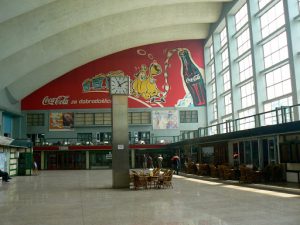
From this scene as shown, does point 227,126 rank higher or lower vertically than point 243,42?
lower

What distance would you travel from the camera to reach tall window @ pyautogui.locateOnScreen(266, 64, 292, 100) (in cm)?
2538

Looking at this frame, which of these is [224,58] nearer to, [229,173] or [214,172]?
[214,172]

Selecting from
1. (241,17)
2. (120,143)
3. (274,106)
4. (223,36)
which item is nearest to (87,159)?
(223,36)

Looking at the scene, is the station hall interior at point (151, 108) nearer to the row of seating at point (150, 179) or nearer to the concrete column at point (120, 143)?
the concrete column at point (120, 143)

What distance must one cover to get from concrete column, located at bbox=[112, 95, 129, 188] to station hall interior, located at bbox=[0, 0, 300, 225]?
5 centimetres

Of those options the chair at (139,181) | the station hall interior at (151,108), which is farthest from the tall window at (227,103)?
the chair at (139,181)

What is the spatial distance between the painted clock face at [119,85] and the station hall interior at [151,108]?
0.05 m

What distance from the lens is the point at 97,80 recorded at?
151 feet

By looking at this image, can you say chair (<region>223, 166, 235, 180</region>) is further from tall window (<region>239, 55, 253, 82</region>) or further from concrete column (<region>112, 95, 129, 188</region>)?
tall window (<region>239, 55, 253, 82</region>)

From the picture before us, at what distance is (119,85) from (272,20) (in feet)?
53.8

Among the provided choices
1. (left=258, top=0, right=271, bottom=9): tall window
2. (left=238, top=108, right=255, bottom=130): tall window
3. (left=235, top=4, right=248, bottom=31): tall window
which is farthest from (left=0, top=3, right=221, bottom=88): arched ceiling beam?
(left=238, top=108, right=255, bottom=130): tall window

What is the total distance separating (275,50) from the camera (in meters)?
27.2

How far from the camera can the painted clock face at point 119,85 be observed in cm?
1648

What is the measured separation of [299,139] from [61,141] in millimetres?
32390
